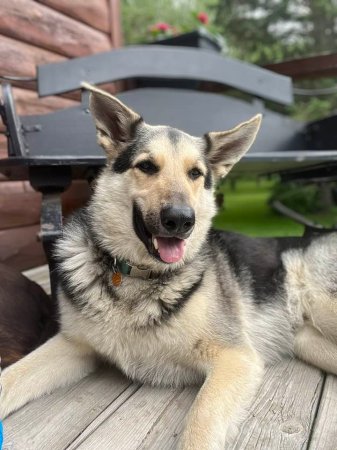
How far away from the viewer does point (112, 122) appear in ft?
6.91

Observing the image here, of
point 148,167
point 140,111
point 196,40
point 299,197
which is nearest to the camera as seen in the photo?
point 148,167

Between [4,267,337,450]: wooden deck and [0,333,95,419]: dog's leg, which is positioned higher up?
[0,333,95,419]: dog's leg

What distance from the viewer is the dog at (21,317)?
2.08 meters

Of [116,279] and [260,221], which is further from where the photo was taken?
[260,221]

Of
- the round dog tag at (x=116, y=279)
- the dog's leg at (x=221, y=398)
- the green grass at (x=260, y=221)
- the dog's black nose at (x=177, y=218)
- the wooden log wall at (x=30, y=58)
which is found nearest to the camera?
the dog's leg at (x=221, y=398)

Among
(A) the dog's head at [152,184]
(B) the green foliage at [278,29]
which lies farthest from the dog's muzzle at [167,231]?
(B) the green foliage at [278,29]

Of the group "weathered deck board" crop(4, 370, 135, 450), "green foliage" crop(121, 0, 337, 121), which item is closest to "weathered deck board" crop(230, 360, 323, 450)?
"weathered deck board" crop(4, 370, 135, 450)

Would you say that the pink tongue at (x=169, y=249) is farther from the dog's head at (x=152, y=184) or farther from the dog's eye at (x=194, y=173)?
the dog's eye at (x=194, y=173)

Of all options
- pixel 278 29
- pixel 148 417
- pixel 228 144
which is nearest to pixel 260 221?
pixel 228 144

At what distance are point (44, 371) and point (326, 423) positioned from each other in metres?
1.24

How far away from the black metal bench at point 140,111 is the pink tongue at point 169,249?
0.81m

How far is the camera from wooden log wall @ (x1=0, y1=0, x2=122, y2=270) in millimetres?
3668

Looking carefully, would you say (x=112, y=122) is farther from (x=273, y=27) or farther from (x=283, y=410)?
(x=273, y=27)

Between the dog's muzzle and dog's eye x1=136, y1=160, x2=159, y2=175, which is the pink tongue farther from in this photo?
dog's eye x1=136, y1=160, x2=159, y2=175
